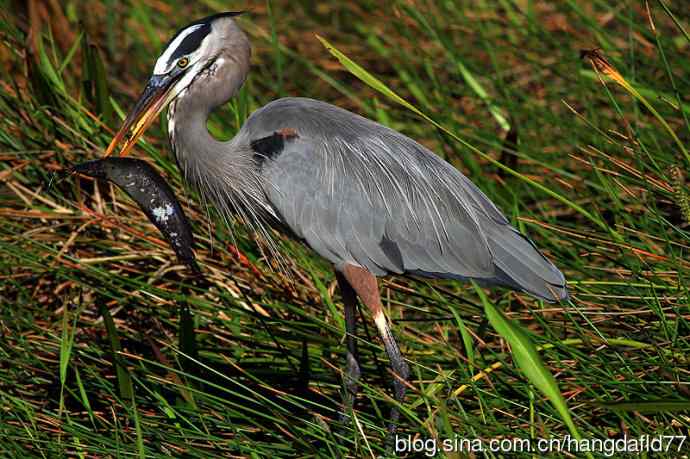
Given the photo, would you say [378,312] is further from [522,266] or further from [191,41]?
[191,41]

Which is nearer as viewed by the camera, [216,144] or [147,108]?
[147,108]

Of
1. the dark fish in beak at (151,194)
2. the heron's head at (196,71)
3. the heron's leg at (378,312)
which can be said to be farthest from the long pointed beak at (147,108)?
the heron's leg at (378,312)

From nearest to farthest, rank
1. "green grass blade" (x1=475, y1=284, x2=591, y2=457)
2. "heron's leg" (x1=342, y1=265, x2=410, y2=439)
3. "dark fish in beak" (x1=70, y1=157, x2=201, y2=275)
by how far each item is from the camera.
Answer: "green grass blade" (x1=475, y1=284, x2=591, y2=457)
"dark fish in beak" (x1=70, y1=157, x2=201, y2=275)
"heron's leg" (x1=342, y1=265, x2=410, y2=439)

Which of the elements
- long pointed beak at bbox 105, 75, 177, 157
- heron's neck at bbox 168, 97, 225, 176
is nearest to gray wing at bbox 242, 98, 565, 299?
heron's neck at bbox 168, 97, 225, 176

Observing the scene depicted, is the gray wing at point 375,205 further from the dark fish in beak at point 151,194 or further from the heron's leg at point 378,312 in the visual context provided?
the dark fish in beak at point 151,194

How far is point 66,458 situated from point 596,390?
1.37m

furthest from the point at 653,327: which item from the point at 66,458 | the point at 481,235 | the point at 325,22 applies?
the point at 325,22

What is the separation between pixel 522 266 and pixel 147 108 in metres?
1.21

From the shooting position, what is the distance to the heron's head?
9.82 feet

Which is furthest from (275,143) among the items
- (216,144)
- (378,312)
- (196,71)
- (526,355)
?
(526,355)

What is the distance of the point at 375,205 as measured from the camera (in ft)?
10.1

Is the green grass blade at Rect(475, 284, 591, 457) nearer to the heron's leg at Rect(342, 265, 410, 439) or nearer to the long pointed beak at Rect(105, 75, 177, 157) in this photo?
the heron's leg at Rect(342, 265, 410, 439)

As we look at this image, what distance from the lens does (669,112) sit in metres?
3.75

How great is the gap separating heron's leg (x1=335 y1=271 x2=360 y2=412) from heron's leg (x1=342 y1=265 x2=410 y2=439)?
0.32 feet
